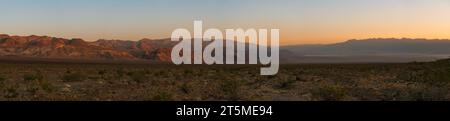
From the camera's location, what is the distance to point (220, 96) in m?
17.9

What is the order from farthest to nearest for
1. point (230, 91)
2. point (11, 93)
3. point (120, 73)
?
point (120, 73)
point (11, 93)
point (230, 91)

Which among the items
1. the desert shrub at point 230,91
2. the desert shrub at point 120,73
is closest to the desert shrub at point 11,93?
the desert shrub at point 230,91

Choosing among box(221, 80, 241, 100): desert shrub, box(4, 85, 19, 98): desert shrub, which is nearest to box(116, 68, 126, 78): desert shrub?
box(4, 85, 19, 98): desert shrub

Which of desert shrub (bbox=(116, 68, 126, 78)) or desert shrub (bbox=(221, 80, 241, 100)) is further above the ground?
desert shrub (bbox=(221, 80, 241, 100))

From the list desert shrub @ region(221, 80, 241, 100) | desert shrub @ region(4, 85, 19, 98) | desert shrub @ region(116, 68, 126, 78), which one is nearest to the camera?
desert shrub @ region(221, 80, 241, 100)

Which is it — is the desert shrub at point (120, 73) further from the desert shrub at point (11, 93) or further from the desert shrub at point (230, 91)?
the desert shrub at point (230, 91)

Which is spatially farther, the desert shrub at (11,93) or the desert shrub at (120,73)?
the desert shrub at (120,73)

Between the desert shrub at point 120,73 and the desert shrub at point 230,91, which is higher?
the desert shrub at point 230,91

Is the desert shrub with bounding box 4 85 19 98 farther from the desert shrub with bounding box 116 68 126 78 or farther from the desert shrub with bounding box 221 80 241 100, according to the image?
the desert shrub with bounding box 116 68 126 78

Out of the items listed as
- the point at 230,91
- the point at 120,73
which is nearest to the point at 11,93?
the point at 230,91

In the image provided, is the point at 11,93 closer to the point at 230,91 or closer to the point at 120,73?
the point at 230,91

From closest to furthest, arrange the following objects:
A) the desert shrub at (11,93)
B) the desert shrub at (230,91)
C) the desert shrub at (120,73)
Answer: the desert shrub at (230,91) → the desert shrub at (11,93) → the desert shrub at (120,73)
